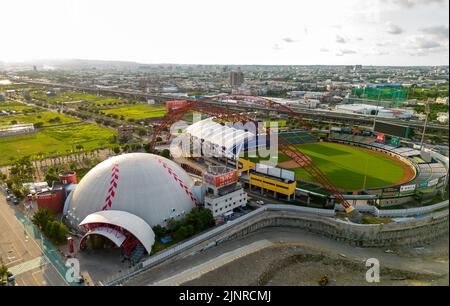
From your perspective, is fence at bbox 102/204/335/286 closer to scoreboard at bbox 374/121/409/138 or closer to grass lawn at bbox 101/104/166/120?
scoreboard at bbox 374/121/409/138

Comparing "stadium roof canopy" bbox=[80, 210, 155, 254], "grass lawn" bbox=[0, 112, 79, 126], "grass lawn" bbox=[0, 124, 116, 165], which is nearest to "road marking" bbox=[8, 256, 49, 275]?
"stadium roof canopy" bbox=[80, 210, 155, 254]

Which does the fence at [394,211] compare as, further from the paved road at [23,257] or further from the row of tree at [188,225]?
the paved road at [23,257]

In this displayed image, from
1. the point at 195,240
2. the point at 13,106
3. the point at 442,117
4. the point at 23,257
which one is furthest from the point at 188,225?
the point at 13,106

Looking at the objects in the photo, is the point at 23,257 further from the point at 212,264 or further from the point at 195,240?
the point at 212,264

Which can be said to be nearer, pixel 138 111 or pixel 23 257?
pixel 23 257

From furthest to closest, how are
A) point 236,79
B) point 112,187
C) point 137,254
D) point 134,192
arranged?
1. point 236,79
2. point 112,187
3. point 134,192
4. point 137,254

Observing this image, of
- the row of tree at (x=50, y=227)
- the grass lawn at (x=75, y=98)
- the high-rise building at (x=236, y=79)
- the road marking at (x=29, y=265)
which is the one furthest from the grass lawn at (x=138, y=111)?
the road marking at (x=29, y=265)

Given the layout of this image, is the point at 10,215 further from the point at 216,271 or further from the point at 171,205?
the point at 216,271
